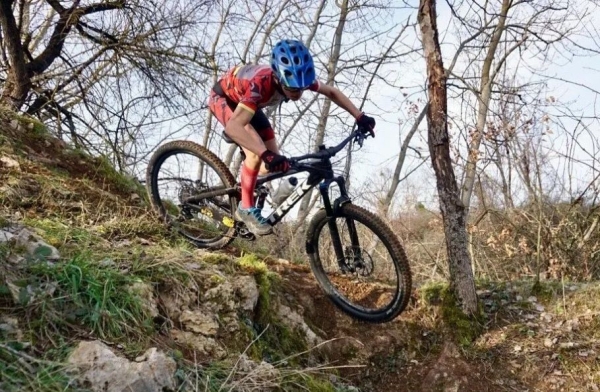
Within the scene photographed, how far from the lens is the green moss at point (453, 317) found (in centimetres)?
382

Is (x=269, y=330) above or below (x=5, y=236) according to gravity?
below

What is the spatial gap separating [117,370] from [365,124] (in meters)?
2.39

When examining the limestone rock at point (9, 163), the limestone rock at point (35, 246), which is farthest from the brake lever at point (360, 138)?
the limestone rock at point (9, 163)

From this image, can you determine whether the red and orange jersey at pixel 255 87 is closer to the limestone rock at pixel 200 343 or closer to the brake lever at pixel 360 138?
the brake lever at pixel 360 138

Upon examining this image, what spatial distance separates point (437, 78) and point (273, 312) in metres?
2.11

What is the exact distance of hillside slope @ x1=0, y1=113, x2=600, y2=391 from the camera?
2303mm

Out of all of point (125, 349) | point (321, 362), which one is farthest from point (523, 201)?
point (125, 349)

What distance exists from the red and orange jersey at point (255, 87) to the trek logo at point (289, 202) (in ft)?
2.17

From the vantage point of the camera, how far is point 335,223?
3.89m

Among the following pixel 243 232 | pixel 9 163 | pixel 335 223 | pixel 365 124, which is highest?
pixel 9 163

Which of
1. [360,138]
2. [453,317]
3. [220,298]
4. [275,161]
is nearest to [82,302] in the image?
→ [220,298]

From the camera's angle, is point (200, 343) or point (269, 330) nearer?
point (200, 343)

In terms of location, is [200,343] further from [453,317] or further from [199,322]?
[453,317]

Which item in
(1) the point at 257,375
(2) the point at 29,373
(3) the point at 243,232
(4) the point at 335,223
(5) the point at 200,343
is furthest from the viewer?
(3) the point at 243,232
